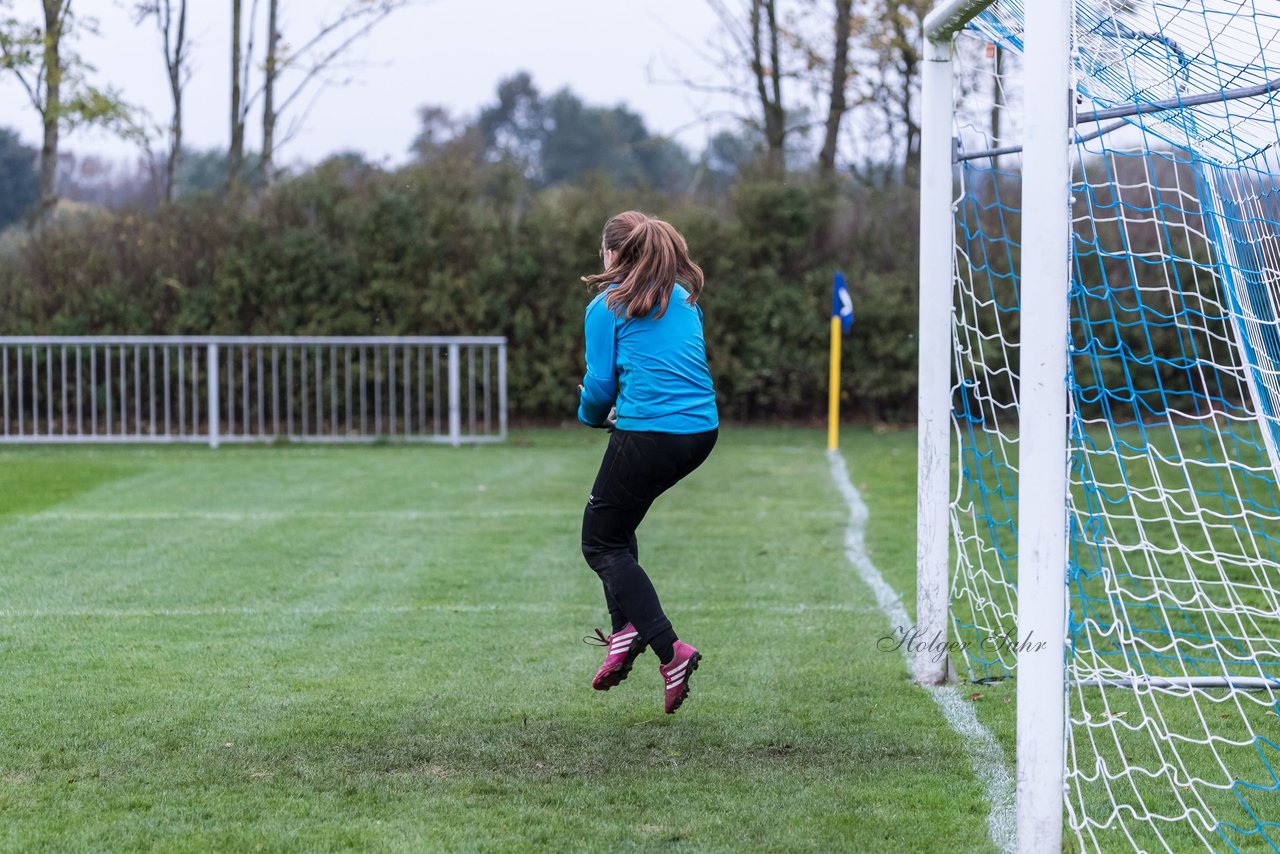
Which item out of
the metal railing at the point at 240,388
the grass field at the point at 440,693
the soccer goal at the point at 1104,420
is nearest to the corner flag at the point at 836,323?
the metal railing at the point at 240,388

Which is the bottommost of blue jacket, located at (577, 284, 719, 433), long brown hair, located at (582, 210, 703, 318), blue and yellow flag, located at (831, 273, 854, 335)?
blue jacket, located at (577, 284, 719, 433)

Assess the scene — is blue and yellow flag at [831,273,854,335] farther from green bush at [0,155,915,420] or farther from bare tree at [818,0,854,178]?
bare tree at [818,0,854,178]

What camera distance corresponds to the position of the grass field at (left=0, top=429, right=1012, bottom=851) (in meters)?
3.49

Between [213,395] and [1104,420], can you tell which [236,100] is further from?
[1104,420]

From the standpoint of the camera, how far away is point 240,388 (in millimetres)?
15695

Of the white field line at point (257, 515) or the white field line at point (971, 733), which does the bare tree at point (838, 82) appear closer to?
the white field line at point (257, 515)

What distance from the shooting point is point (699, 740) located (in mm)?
4254

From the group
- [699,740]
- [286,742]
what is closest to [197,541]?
[286,742]

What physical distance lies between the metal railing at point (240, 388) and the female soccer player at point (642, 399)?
1010cm

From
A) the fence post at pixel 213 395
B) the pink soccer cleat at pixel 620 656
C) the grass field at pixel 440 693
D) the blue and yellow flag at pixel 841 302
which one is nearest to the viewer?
the grass field at pixel 440 693

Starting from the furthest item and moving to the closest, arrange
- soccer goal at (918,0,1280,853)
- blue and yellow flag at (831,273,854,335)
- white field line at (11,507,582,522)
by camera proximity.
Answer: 1. blue and yellow flag at (831,273,854,335)
2. white field line at (11,507,582,522)
3. soccer goal at (918,0,1280,853)

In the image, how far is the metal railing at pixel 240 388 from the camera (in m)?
14.4

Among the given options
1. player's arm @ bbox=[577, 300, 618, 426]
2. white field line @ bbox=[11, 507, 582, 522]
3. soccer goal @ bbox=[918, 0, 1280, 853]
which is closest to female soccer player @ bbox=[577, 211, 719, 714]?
player's arm @ bbox=[577, 300, 618, 426]

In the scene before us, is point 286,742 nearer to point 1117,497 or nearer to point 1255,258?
point 1255,258
